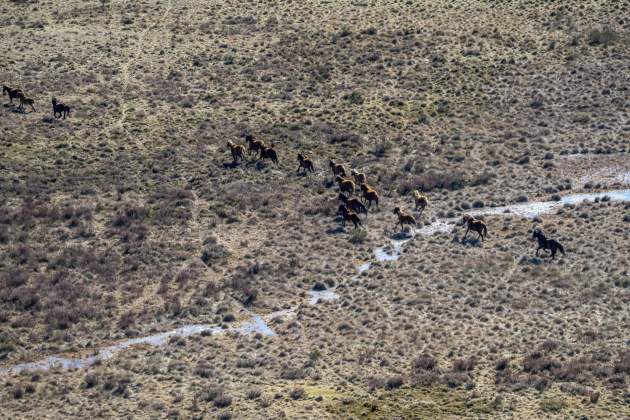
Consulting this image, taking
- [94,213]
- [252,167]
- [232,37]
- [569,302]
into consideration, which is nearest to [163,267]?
[94,213]

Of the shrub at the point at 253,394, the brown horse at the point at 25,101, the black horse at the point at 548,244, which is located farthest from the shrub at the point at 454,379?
the brown horse at the point at 25,101

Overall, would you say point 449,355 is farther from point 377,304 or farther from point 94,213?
point 94,213

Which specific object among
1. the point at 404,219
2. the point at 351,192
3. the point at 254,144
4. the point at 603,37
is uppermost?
the point at 603,37

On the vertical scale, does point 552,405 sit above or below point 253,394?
above

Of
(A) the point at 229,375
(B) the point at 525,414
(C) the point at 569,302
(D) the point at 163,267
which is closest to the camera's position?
(B) the point at 525,414

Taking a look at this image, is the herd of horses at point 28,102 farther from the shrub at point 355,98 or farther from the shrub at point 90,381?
the shrub at point 90,381

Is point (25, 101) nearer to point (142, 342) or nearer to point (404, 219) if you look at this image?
point (404, 219)

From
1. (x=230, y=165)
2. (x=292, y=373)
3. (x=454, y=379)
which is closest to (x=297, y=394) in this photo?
(x=292, y=373)
